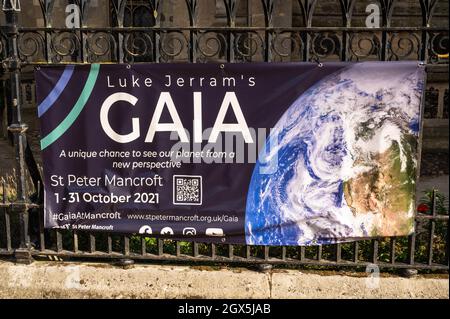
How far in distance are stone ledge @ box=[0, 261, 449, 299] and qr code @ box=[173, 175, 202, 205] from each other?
0.63 m

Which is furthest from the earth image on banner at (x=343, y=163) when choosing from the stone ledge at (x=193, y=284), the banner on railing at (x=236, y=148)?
the stone ledge at (x=193, y=284)

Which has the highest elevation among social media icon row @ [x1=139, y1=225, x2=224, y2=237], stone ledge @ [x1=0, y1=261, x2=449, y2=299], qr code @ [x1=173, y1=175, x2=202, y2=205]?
qr code @ [x1=173, y1=175, x2=202, y2=205]

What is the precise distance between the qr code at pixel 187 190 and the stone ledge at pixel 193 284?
0.63m

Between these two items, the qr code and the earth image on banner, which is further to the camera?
the qr code

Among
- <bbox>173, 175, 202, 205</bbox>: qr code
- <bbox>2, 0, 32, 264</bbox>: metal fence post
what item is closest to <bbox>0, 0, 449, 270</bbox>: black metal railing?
<bbox>2, 0, 32, 264</bbox>: metal fence post

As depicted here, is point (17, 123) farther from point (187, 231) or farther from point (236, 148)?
point (236, 148)

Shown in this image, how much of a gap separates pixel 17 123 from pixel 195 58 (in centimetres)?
166

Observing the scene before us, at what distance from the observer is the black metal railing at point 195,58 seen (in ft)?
12.8

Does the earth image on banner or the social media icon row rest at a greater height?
the earth image on banner

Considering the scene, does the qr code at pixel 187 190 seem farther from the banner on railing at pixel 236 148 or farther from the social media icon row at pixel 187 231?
the social media icon row at pixel 187 231

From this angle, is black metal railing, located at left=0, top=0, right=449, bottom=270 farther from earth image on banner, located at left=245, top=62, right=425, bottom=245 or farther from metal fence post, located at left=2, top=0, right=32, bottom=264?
earth image on banner, located at left=245, top=62, right=425, bottom=245

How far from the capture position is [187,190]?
4086 millimetres

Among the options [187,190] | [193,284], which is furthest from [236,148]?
[193,284]

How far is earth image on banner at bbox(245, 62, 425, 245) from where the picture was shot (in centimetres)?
388
